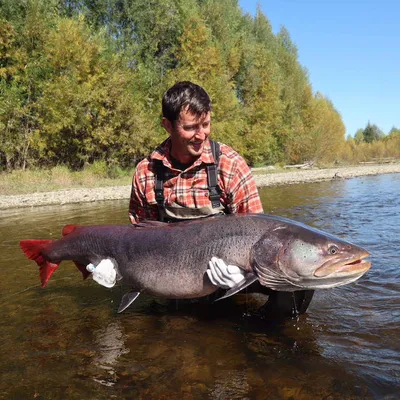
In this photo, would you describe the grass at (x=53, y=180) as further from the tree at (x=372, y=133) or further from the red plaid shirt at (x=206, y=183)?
the tree at (x=372, y=133)

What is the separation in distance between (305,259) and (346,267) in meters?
0.26

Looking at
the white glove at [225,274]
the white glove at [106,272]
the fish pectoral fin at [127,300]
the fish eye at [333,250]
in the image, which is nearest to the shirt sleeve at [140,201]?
the white glove at [106,272]

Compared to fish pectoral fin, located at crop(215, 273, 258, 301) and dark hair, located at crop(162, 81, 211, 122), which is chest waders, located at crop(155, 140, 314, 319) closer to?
dark hair, located at crop(162, 81, 211, 122)

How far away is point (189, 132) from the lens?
3.52m

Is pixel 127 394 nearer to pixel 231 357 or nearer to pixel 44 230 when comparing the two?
pixel 231 357

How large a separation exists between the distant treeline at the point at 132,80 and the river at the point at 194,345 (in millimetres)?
17979

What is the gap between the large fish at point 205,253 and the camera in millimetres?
2684

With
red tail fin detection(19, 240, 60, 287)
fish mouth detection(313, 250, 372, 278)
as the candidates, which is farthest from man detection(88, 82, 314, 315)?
fish mouth detection(313, 250, 372, 278)

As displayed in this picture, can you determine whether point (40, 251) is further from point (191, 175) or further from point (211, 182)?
point (211, 182)

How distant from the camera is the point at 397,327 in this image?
332cm

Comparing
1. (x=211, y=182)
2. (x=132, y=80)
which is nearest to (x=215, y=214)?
(x=211, y=182)

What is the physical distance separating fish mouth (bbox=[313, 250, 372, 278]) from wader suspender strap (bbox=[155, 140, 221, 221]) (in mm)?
1320

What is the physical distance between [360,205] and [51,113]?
15.9m

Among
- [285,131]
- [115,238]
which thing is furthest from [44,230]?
[285,131]
